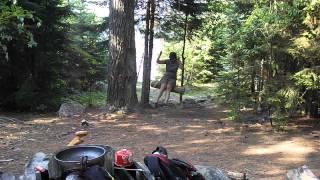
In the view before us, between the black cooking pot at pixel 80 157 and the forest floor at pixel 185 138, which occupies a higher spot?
the black cooking pot at pixel 80 157

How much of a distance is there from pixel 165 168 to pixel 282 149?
3805 millimetres

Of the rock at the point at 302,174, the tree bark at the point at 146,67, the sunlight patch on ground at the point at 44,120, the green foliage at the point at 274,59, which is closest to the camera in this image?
the rock at the point at 302,174

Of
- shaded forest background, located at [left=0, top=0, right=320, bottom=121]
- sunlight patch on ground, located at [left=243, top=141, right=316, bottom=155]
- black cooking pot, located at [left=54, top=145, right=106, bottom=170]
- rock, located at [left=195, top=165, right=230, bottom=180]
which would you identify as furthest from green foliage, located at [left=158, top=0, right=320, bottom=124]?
black cooking pot, located at [left=54, top=145, right=106, bottom=170]

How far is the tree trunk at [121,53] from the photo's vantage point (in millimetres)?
10531

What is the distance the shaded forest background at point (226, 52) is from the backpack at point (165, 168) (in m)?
2.96

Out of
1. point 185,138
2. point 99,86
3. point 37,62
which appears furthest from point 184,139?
point 99,86

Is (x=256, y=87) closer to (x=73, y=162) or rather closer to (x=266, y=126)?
(x=266, y=126)

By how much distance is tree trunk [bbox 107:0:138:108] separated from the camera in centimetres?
1053

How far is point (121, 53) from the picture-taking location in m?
10.6

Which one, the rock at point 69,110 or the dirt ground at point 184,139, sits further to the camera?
the rock at point 69,110

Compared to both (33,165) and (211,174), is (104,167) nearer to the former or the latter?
(33,165)

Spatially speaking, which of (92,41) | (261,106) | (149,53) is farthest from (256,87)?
(92,41)

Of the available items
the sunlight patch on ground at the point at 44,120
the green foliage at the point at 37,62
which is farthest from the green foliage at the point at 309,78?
the green foliage at the point at 37,62

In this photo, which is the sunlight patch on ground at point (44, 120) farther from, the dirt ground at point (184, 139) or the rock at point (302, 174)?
the rock at point (302, 174)
